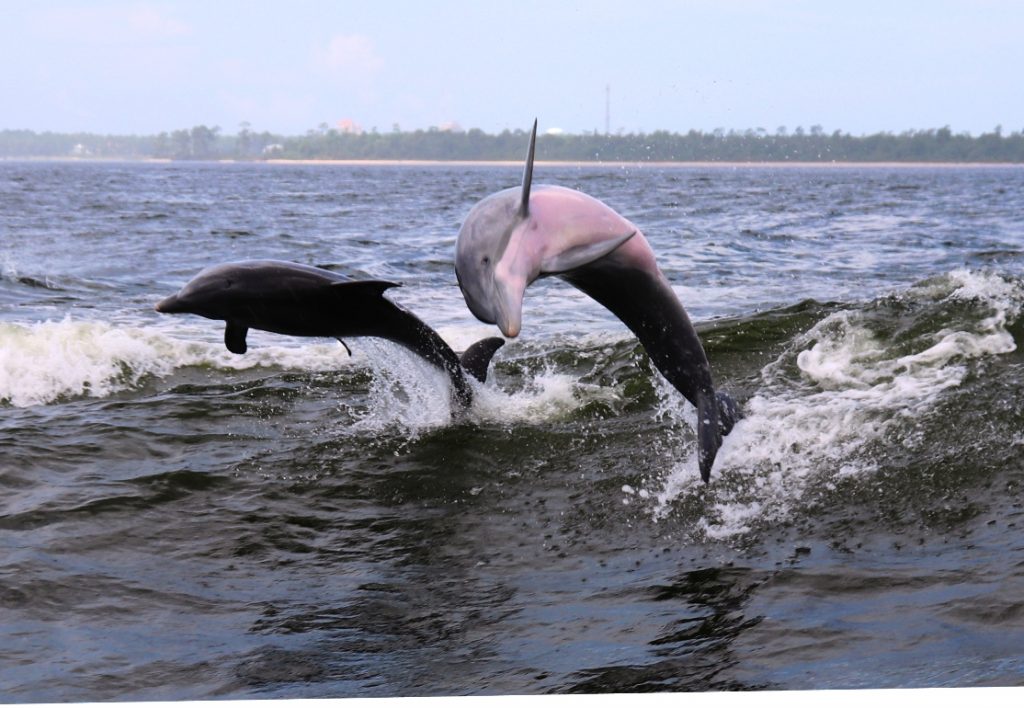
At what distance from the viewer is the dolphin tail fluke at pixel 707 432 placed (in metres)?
6.87

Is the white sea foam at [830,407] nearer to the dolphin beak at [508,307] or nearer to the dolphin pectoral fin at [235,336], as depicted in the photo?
the dolphin beak at [508,307]

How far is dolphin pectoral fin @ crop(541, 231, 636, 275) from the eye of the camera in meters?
5.31

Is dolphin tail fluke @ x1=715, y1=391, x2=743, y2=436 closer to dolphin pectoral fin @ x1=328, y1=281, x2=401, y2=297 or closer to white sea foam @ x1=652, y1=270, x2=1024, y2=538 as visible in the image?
white sea foam @ x1=652, y1=270, x2=1024, y2=538

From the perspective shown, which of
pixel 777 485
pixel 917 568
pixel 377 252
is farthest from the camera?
pixel 377 252

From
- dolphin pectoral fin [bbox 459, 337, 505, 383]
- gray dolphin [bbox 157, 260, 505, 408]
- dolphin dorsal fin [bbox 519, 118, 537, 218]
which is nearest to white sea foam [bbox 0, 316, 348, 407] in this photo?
dolphin pectoral fin [bbox 459, 337, 505, 383]

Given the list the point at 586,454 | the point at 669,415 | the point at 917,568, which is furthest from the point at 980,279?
the point at 917,568

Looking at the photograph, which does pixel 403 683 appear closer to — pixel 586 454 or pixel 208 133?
pixel 586 454

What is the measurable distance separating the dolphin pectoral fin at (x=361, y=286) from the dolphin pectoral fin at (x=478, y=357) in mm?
1661

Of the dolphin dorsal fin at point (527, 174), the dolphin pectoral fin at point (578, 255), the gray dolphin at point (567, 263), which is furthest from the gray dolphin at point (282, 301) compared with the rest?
the dolphin dorsal fin at point (527, 174)

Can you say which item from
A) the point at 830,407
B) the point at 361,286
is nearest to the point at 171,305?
the point at 361,286

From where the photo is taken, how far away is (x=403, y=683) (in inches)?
202

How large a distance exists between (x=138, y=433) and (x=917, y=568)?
19.0 feet

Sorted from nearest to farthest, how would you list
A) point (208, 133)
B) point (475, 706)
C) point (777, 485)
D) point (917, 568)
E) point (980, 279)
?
point (475, 706) < point (917, 568) < point (777, 485) < point (980, 279) < point (208, 133)

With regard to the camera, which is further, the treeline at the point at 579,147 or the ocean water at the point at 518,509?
the treeline at the point at 579,147
